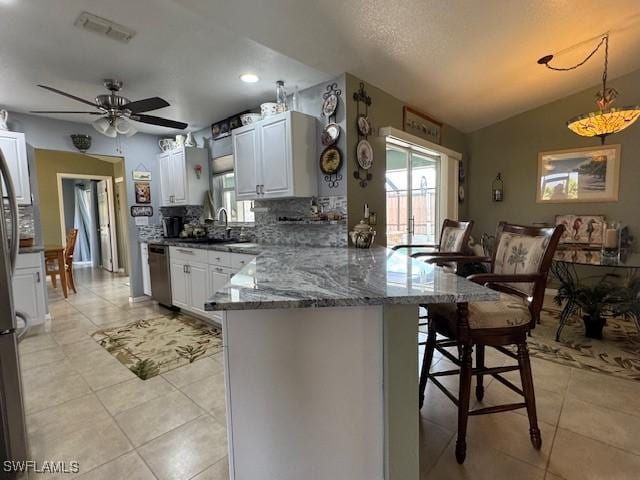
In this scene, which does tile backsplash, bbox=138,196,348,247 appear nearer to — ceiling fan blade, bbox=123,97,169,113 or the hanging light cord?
ceiling fan blade, bbox=123,97,169,113

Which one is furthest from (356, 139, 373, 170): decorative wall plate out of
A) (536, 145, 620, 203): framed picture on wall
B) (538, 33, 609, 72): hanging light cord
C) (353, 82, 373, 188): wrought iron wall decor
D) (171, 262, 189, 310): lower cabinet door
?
(536, 145, 620, 203): framed picture on wall

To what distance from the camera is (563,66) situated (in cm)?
344

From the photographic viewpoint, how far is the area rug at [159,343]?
2.61m

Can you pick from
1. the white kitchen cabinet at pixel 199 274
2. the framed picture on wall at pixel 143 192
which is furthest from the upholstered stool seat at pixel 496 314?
the framed picture on wall at pixel 143 192

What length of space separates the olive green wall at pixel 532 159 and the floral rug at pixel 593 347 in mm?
1700

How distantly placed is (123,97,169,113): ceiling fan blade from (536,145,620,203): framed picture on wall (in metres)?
4.87

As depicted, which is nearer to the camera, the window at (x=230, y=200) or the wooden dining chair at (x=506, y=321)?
the wooden dining chair at (x=506, y=321)

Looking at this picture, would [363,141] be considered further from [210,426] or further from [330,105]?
[210,426]

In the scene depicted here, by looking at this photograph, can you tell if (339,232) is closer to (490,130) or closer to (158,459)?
(158,459)

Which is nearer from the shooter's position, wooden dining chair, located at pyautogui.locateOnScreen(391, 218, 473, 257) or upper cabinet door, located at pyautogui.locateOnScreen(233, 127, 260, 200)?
wooden dining chair, located at pyautogui.locateOnScreen(391, 218, 473, 257)

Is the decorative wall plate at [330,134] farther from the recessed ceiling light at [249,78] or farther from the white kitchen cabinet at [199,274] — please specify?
the white kitchen cabinet at [199,274]

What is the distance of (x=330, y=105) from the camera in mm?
2863

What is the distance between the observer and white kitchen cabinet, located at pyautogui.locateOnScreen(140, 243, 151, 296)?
4.41m

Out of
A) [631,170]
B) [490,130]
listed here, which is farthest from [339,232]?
[631,170]
